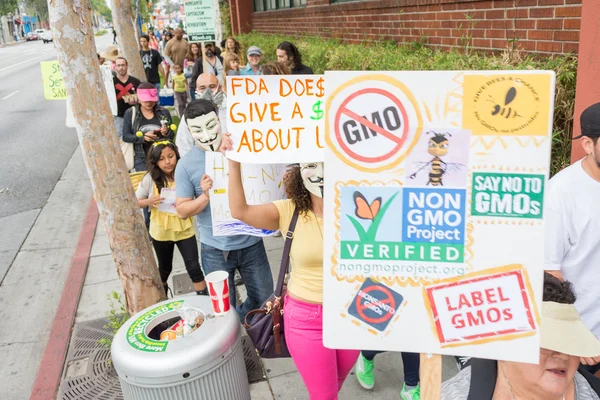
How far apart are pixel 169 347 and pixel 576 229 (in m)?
2.09

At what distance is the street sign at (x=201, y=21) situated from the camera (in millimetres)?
9477

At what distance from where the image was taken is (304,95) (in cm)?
262

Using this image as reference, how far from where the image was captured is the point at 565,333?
1893 mm

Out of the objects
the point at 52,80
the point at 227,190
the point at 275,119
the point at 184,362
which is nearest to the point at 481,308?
the point at 275,119

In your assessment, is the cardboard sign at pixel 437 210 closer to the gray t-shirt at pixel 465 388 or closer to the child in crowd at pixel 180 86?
the gray t-shirt at pixel 465 388

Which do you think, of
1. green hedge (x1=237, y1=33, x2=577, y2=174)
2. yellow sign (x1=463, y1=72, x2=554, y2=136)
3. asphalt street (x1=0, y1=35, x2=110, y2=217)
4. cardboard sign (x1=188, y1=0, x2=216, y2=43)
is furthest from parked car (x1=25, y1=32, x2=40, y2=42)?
yellow sign (x1=463, y1=72, x2=554, y2=136)

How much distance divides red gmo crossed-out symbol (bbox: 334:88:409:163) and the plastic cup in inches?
56.1

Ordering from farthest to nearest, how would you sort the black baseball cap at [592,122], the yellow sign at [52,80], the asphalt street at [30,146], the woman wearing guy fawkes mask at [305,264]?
the asphalt street at [30,146], the yellow sign at [52,80], the woman wearing guy fawkes mask at [305,264], the black baseball cap at [592,122]

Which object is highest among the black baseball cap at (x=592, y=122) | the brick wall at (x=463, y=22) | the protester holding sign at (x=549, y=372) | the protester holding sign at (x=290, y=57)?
the brick wall at (x=463, y=22)

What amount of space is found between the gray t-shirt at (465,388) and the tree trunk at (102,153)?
2.77 meters

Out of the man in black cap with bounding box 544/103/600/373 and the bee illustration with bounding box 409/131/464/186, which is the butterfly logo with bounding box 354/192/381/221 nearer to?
the bee illustration with bounding box 409/131/464/186

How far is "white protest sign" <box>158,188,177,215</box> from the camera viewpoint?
4.46 m

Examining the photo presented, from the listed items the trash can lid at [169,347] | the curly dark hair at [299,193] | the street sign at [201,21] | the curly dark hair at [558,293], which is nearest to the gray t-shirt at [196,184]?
the trash can lid at [169,347]

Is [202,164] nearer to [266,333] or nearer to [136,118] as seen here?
[266,333]
